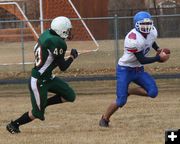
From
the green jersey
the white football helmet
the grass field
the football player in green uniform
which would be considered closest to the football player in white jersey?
the grass field

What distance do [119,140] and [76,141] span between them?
1.85 feet

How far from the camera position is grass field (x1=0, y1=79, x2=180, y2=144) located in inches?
303

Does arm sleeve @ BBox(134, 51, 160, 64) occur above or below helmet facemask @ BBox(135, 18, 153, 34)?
below

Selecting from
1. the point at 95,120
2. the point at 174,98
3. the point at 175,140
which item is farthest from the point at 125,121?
the point at 175,140

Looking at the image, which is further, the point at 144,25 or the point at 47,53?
the point at 144,25

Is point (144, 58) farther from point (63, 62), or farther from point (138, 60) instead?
point (63, 62)

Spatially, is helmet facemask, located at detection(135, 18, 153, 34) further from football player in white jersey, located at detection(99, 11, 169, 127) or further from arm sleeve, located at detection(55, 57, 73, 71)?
arm sleeve, located at detection(55, 57, 73, 71)

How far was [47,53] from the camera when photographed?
7.84 m

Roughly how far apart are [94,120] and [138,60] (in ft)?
5.40

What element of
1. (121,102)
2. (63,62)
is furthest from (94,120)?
(63,62)

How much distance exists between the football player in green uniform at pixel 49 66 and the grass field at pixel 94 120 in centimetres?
36

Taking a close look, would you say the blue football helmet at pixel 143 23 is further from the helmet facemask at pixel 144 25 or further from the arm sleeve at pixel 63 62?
the arm sleeve at pixel 63 62

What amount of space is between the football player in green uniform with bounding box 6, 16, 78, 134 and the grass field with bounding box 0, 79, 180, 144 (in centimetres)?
36

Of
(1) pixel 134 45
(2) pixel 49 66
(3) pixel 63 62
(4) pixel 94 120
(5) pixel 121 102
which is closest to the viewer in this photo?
(3) pixel 63 62
